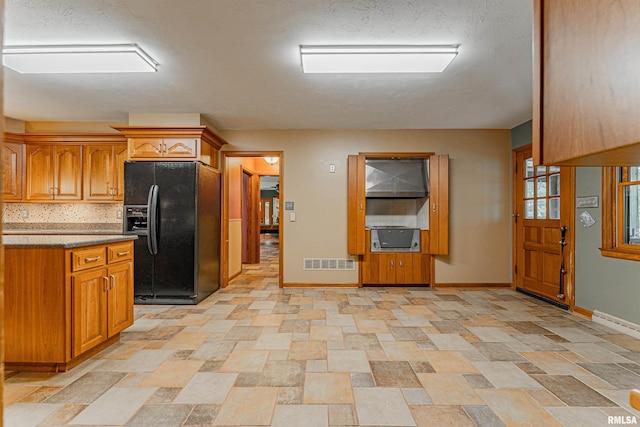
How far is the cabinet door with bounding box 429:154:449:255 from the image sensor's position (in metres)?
5.15

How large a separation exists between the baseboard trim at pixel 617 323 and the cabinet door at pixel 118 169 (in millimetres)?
5920

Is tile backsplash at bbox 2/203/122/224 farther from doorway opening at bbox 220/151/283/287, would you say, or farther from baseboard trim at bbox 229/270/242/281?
baseboard trim at bbox 229/270/242/281

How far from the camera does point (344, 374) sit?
94.8 inches

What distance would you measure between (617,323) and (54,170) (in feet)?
22.9

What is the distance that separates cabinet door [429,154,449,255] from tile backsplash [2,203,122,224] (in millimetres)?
4621

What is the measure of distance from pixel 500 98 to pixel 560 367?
2.86 meters

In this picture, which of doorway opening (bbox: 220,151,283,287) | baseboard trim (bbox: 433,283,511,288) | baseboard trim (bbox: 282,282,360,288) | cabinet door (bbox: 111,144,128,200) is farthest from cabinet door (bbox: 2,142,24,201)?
baseboard trim (bbox: 433,283,511,288)

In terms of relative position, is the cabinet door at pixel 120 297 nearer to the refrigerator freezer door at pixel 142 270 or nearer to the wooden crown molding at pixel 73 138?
the refrigerator freezer door at pixel 142 270

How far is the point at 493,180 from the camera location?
17.7 feet

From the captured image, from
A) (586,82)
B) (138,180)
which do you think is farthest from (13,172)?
(586,82)

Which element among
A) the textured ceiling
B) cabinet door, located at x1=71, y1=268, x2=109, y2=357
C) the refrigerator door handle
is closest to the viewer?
the textured ceiling

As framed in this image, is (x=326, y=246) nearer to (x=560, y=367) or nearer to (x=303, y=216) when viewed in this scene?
(x=303, y=216)

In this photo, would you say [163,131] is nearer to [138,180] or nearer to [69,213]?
[138,180]

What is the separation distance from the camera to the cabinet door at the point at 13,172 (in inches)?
188
